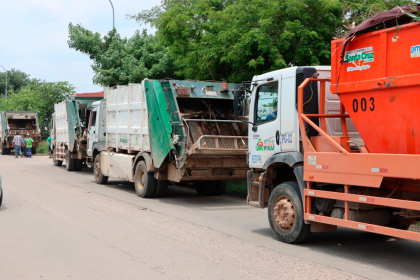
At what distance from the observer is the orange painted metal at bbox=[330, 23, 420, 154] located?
5.79m

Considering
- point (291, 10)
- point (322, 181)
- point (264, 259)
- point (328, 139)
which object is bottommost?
point (264, 259)

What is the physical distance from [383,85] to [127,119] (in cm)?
865

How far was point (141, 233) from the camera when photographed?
26.7ft

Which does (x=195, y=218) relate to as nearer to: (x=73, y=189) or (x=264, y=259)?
(x=264, y=259)

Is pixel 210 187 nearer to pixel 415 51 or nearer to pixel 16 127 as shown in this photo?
pixel 415 51

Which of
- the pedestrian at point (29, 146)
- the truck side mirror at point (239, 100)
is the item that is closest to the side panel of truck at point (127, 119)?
the truck side mirror at point (239, 100)

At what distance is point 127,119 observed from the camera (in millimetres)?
13625

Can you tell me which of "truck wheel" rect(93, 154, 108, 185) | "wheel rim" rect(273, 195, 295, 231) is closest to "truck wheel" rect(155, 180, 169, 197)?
"truck wheel" rect(93, 154, 108, 185)

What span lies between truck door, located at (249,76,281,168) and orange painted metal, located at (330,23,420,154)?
1.22m

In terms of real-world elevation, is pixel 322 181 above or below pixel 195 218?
above

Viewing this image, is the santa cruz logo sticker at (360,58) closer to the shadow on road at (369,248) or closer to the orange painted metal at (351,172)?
the orange painted metal at (351,172)

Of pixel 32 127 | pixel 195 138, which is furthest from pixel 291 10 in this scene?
pixel 32 127

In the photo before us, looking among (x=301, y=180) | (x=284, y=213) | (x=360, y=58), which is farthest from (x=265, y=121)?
(x=360, y=58)

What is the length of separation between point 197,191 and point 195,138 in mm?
2579
